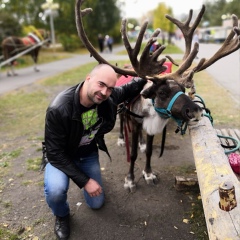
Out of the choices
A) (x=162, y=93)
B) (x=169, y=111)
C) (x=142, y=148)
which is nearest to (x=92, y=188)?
(x=169, y=111)

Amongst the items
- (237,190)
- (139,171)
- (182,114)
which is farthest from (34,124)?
(237,190)

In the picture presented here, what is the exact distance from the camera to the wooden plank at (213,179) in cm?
174

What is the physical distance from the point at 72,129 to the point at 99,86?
0.55 m

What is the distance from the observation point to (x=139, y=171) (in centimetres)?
442

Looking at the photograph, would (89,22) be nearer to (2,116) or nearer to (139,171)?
(2,116)

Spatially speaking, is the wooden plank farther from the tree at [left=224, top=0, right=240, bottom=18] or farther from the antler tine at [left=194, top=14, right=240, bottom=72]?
the tree at [left=224, top=0, right=240, bottom=18]

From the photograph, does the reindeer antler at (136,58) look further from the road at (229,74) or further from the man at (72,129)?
the road at (229,74)

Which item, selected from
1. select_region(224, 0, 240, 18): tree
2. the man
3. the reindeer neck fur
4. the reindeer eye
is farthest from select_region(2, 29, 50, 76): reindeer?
select_region(224, 0, 240, 18): tree

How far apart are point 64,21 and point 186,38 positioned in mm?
27116

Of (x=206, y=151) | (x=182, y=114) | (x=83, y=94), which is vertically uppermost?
(x=83, y=94)

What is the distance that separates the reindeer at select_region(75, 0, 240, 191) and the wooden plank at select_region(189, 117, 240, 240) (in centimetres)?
26

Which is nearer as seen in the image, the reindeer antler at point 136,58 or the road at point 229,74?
the reindeer antler at point 136,58

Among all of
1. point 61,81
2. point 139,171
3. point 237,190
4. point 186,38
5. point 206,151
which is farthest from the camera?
point 61,81

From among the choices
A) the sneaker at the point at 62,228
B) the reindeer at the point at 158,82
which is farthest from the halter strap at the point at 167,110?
the sneaker at the point at 62,228
